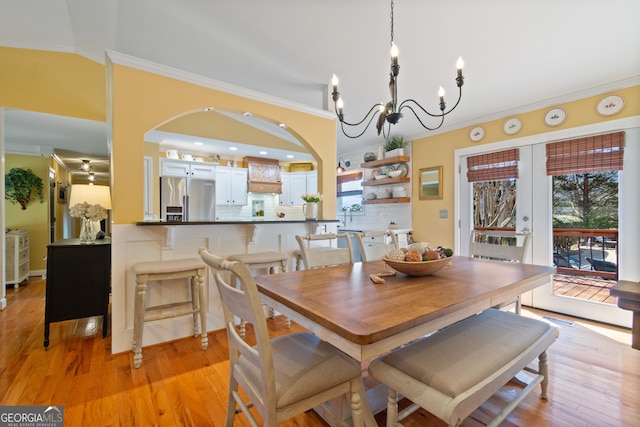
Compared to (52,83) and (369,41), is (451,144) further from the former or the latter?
(52,83)

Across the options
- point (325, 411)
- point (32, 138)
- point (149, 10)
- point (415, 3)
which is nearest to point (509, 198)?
point (415, 3)

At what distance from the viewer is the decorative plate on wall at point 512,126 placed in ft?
11.0

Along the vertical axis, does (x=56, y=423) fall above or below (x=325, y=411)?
below

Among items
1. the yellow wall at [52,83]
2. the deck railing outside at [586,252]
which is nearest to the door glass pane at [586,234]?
the deck railing outside at [586,252]

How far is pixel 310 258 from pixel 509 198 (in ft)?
9.48

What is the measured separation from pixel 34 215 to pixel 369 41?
607 centimetres

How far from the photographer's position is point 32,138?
4.33 meters

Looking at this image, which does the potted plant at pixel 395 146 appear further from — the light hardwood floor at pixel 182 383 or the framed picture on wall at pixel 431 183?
the light hardwood floor at pixel 182 383

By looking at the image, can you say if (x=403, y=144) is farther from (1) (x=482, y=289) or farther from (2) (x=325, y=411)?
(2) (x=325, y=411)

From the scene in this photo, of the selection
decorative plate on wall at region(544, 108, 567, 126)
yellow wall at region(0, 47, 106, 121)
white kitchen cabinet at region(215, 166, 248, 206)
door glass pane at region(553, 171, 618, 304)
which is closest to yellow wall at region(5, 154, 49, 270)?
yellow wall at region(0, 47, 106, 121)

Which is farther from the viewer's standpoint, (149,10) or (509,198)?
(509,198)

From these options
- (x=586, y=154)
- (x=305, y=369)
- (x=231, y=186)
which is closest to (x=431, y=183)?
(x=586, y=154)

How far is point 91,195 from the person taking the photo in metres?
2.74

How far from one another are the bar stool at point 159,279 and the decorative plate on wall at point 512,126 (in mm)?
3710
